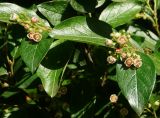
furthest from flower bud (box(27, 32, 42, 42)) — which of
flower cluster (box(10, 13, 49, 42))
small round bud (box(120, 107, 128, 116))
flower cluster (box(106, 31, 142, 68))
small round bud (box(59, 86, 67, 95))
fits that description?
small round bud (box(120, 107, 128, 116))

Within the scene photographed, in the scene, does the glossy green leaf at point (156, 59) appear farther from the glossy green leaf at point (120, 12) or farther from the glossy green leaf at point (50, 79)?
the glossy green leaf at point (50, 79)

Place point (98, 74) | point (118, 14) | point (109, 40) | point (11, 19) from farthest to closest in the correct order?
point (98, 74), point (118, 14), point (11, 19), point (109, 40)

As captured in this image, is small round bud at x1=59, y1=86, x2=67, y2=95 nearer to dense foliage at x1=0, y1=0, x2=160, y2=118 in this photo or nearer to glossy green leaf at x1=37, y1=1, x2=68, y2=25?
dense foliage at x1=0, y1=0, x2=160, y2=118

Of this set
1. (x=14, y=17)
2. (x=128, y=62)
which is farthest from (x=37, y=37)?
(x=128, y=62)

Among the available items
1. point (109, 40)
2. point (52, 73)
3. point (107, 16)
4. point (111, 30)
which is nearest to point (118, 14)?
point (107, 16)

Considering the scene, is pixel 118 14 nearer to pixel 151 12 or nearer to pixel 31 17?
pixel 151 12

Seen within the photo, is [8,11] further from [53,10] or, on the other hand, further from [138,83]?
[138,83]

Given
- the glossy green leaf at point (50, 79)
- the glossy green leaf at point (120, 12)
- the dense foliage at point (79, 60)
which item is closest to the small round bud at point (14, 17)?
the dense foliage at point (79, 60)
